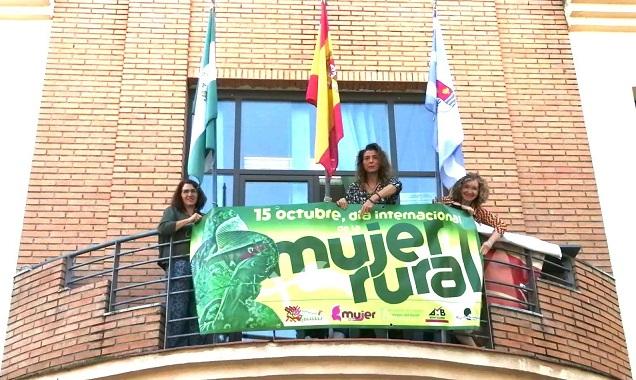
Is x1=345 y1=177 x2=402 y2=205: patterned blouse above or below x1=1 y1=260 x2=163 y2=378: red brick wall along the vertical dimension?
above

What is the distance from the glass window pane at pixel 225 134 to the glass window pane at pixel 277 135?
0.11 meters

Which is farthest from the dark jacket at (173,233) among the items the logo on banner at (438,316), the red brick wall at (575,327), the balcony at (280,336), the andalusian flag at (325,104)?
the red brick wall at (575,327)

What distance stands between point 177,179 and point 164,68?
131cm

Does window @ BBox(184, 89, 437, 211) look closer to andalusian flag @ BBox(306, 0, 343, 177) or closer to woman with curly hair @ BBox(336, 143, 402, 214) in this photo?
andalusian flag @ BBox(306, 0, 343, 177)

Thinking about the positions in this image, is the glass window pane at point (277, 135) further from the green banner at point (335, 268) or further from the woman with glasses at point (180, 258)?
the green banner at point (335, 268)

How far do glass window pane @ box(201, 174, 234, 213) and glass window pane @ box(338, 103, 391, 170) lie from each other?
114 centimetres

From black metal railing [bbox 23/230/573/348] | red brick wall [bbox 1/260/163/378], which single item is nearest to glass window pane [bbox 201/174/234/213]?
black metal railing [bbox 23/230/573/348]

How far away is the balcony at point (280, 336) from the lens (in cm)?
720

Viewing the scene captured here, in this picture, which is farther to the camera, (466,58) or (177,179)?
(466,58)

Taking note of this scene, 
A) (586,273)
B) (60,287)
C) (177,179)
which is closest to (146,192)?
(177,179)

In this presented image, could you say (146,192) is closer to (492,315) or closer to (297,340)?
(297,340)

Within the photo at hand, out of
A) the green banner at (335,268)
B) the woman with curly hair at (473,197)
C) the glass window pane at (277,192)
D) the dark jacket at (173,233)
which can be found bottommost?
the green banner at (335,268)

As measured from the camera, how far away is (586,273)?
28.8 ft

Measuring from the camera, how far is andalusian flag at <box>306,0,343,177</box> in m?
8.40
